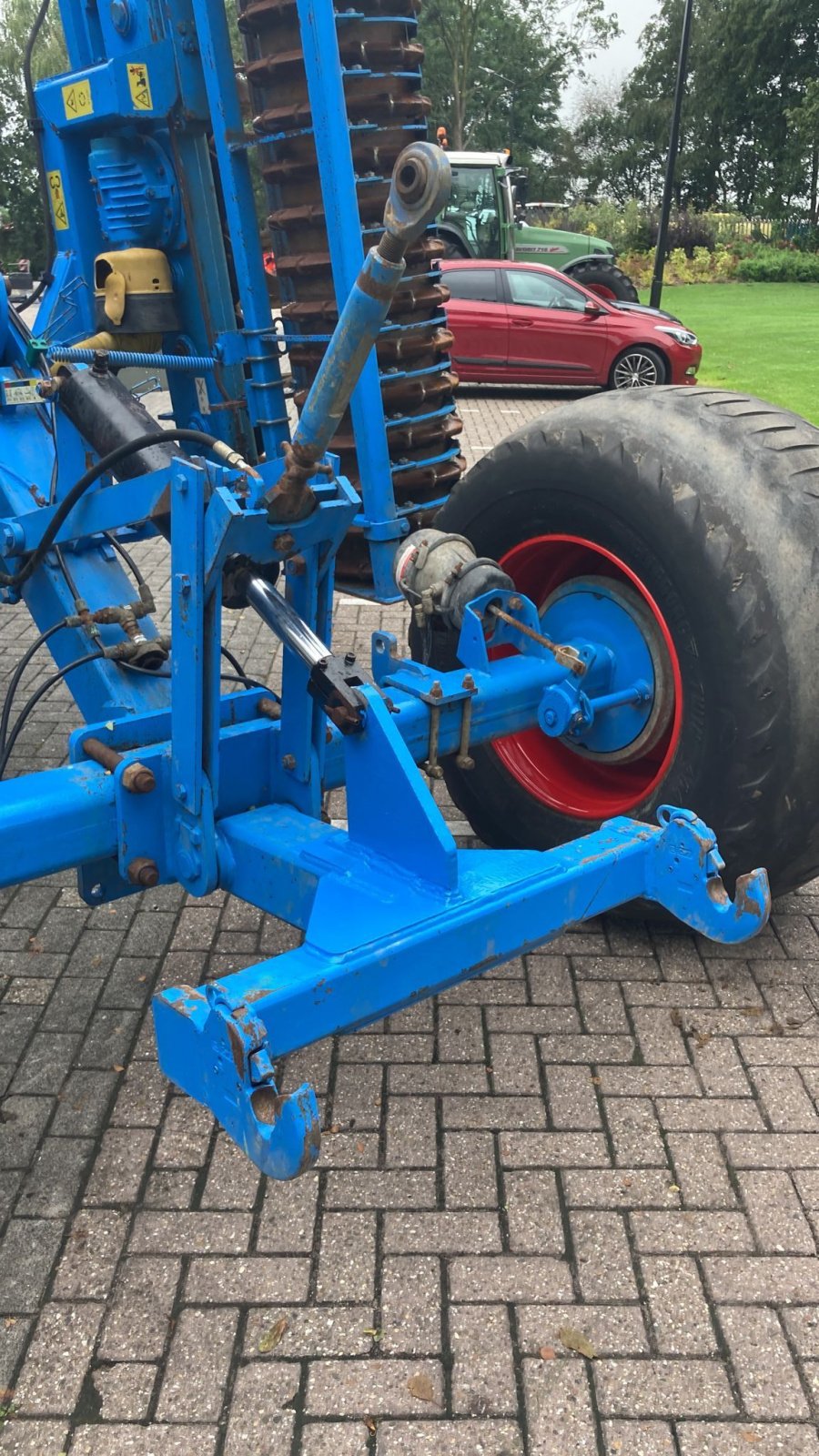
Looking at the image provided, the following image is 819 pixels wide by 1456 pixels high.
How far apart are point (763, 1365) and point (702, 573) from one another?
1771mm

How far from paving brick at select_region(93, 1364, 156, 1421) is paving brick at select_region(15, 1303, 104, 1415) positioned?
1.9 inches

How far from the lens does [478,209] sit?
59.0 feet

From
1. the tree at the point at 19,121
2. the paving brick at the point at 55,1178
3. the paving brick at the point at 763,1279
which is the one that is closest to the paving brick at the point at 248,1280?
the paving brick at the point at 55,1178

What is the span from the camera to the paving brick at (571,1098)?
2771 mm

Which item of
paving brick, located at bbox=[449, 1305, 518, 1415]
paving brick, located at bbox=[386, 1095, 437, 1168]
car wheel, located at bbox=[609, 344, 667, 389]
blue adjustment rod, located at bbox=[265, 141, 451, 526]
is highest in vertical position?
blue adjustment rod, located at bbox=[265, 141, 451, 526]

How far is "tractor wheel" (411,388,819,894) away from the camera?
114 inches

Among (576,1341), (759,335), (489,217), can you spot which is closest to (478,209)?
(489,217)

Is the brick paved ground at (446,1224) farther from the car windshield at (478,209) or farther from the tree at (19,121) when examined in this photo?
the tree at (19,121)

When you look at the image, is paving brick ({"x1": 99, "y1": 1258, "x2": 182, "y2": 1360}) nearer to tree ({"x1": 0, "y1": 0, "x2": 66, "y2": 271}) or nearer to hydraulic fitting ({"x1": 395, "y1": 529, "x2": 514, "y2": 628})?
hydraulic fitting ({"x1": 395, "y1": 529, "x2": 514, "y2": 628})

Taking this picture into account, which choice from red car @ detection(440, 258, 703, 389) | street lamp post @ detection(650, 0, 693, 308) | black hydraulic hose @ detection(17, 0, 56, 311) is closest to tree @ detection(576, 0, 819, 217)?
street lamp post @ detection(650, 0, 693, 308)

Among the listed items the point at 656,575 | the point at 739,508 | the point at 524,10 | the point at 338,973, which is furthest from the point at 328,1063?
the point at 524,10

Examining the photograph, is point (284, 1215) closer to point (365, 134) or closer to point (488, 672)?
point (488, 672)

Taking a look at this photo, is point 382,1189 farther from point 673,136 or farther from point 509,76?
point 509,76

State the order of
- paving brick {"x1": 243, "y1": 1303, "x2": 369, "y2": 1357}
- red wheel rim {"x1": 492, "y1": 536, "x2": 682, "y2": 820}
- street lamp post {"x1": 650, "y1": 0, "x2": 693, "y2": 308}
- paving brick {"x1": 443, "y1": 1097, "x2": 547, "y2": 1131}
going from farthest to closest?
street lamp post {"x1": 650, "y1": 0, "x2": 693, "y2": 308}
red wheel rim {"x1": 492, "y1": 536, "x2": 682, "y2": 820}
paving brick {"x1": 443, "y1": 1097, "x2": 547, "y2": 1131}
paving brick {"x1": 243, "y1": 1303, "x2": 369, "y2": 1357}
